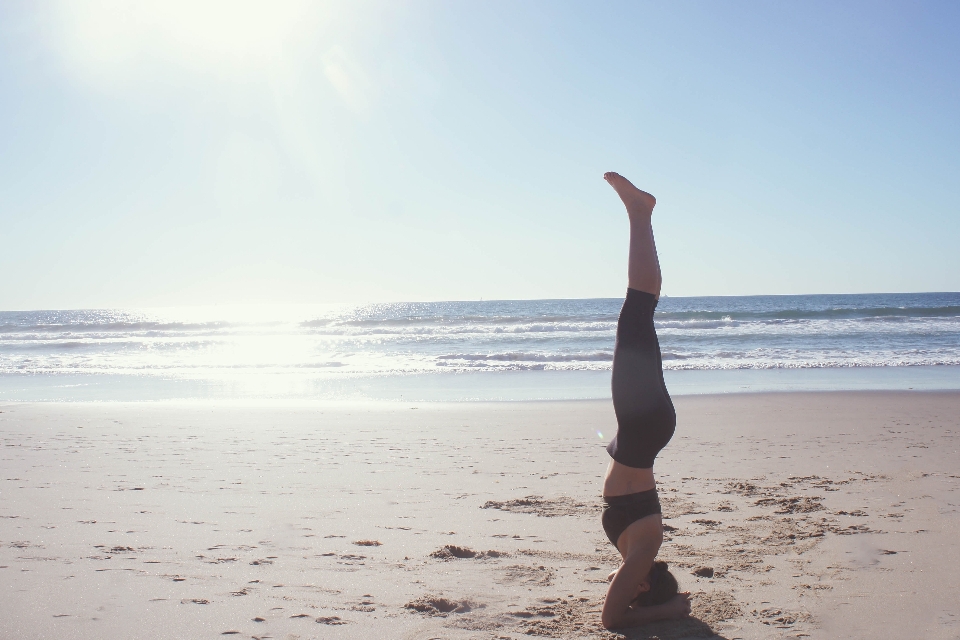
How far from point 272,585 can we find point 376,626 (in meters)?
0.76

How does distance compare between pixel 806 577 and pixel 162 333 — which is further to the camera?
pixel 162 333

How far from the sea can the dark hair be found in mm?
9397

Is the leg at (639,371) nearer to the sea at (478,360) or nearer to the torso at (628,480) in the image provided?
the torso at (628,480)

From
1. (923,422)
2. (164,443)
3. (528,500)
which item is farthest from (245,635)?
(923,422)

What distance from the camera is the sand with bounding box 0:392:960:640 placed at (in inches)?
120

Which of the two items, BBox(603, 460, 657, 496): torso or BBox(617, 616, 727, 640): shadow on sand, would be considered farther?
BBox(603, 460, 657, 496): torso

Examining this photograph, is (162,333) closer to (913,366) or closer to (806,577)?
(913,366)

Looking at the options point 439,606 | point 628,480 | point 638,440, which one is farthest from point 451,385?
point 638,440

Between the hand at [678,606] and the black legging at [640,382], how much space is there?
0.68 metres

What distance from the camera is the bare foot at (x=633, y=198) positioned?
9.85 ft

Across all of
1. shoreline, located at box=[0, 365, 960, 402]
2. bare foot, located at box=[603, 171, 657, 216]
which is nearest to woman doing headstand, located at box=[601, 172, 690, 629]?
bare foot, located at box=[603, 171, 657, 216]

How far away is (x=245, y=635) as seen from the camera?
2.85 m

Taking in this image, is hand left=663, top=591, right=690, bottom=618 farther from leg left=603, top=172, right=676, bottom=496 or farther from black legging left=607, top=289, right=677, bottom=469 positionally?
black legging left=607, top=289, right=677, bottom=469

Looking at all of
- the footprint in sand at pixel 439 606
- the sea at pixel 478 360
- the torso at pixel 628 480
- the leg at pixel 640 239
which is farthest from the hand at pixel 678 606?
the sea at pixel 478 360
